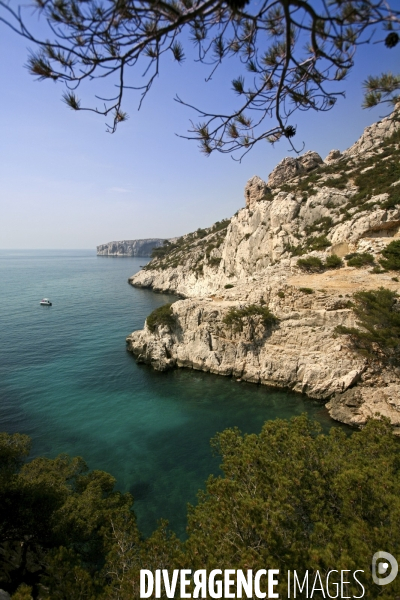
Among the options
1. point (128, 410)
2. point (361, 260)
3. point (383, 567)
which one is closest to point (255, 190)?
point (361, 260)

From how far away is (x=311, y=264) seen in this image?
90.9 feet

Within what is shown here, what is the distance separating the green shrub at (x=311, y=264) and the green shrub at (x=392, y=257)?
5034 millimetres

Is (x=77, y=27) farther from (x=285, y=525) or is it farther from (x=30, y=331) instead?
(x=30, y=331)

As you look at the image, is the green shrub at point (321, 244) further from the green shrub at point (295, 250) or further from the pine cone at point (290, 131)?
the pine cone at point (290, 131)

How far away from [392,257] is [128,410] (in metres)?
24.4

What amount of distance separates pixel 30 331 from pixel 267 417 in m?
31.2

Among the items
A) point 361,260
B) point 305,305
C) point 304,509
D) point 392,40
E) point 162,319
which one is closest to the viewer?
point 392,40

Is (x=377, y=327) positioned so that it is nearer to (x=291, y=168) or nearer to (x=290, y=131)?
(x=290, y=131)

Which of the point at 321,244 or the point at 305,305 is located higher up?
the point at 321,244

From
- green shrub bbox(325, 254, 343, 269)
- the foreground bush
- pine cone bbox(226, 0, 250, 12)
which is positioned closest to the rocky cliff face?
green shrub bbox(325, 254, 343, 269)

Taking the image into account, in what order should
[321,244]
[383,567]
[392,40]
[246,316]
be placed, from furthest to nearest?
[321,244] → [246,316] → [383,567] → [392,40]

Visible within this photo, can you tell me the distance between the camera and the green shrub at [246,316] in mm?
23828

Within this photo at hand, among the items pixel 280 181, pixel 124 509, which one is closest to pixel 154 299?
pixel 280 181

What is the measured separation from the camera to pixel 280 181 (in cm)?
5728
